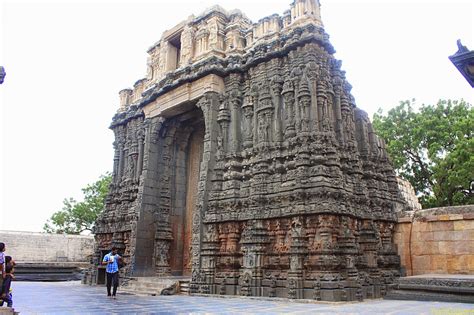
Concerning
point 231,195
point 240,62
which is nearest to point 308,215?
point 231,195

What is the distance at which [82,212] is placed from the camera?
3853 cm

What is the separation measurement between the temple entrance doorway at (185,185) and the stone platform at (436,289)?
335 inches

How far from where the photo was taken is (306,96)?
1234 centimetres

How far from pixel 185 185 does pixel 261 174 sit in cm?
575

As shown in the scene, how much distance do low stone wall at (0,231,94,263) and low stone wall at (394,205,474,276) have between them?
18.6 meters

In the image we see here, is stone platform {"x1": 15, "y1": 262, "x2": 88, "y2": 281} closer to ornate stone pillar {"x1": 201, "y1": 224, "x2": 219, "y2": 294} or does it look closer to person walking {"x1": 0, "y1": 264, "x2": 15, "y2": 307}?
ornate stone pillar {"x1": 201, "y1": 224, "x2": 219, "y2": 294}

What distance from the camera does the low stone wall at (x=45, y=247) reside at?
24.0m

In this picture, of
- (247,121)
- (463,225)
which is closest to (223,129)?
(247,121)

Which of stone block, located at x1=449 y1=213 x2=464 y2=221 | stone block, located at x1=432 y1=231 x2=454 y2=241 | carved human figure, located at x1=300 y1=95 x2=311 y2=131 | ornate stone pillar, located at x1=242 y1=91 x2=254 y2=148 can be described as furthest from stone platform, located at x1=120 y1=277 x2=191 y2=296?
stone block, located at x1=449 y1=213 x2=464 y2=221

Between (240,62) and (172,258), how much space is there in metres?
8.28

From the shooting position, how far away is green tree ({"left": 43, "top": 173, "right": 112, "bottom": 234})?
1516 inches

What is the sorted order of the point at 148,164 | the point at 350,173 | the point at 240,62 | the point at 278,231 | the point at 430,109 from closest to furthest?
the point at 278,231 → the point at 350,173 → the point at 240,62 → the point at 148,164 → the point at 430,109

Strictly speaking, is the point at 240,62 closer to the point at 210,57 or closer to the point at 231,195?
the point at 210,57

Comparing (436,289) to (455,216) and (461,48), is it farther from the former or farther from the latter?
(461,48)
